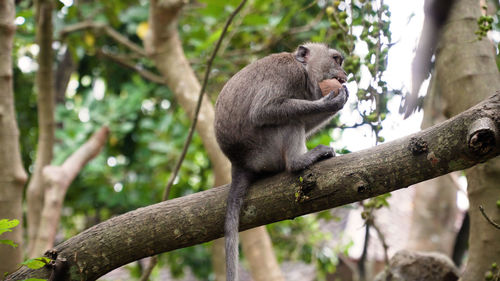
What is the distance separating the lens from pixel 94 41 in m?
7.31

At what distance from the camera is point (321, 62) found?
425 centimetres

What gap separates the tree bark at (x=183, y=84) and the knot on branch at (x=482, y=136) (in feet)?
10.0

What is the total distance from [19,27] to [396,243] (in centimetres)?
868

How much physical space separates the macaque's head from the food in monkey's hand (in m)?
0.29

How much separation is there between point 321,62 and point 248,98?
0.81 m

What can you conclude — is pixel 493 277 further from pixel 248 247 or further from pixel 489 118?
pixel 248 247

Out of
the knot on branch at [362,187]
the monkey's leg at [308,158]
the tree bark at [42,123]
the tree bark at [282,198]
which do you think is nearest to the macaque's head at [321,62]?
the monkey's leg at [308,158]

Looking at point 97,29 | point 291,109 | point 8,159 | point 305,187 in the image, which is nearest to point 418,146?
point 305,187

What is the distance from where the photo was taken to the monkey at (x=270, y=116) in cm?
357

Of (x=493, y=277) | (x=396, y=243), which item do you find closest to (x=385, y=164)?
(x=493, y=277)

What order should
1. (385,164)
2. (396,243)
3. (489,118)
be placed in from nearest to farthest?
1. (489,118)
2. (385,164)
3. (396,243)

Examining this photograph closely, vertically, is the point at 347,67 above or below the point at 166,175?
below

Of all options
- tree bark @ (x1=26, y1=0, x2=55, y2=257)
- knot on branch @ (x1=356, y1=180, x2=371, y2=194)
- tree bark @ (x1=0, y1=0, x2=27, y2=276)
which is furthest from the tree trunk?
tree bark @ (x1=26, y1=0, x2=55, y2=257)

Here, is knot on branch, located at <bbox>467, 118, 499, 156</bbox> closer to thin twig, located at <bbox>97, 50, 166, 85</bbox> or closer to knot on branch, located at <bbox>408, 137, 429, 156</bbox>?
knot on branch, located at <bbox>408, 137, 429, 156</bbox>
